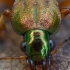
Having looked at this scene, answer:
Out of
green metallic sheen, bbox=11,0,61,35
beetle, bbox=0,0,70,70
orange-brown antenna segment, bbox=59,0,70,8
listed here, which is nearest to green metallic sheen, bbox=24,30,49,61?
beetle, bbox=0,0,70,70

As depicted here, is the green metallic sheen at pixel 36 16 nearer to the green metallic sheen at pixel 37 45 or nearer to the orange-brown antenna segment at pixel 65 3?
the green metallic sheen at pixel 37 45

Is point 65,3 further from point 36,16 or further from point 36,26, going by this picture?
point 36,26

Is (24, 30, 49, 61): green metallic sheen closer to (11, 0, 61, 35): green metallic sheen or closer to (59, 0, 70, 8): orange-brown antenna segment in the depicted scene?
(11, 0, 61, 35): green metallic sheen

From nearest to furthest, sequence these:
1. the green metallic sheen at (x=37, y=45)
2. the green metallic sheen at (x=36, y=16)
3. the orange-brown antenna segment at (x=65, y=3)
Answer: the green metallic sheen at (x=37, y=45)
the green metallic sheen at (x=36, y=16)
the orange-brown antenna segment at (x=65, y=3)

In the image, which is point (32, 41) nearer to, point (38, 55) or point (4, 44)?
point (38, 55)

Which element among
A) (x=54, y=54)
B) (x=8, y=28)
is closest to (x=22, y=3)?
(x=8, y=28)

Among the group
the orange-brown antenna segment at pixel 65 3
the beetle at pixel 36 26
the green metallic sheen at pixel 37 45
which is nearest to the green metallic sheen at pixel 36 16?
the beetle at pixel 36 26

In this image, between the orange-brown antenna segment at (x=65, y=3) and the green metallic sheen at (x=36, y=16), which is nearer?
the green metallic sheen at (x=36, y=16)
